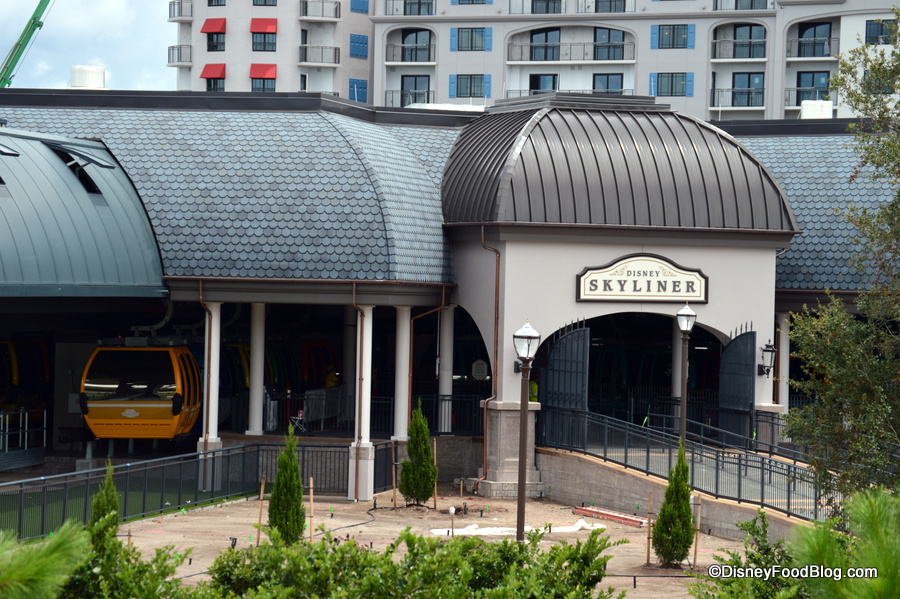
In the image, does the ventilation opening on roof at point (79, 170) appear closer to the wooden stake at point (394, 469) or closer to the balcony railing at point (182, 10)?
the wooden stake at point (394, 469)

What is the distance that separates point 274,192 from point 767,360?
39.2 feet

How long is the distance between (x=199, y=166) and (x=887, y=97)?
15.1 meters

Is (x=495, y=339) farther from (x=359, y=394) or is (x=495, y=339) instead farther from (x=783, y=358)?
(x=783, y=358)

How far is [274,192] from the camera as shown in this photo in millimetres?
29000

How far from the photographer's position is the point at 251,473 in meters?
28.2

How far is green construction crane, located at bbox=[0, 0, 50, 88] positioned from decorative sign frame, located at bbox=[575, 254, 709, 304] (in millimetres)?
71395

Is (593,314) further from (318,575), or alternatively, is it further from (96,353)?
(318,575)

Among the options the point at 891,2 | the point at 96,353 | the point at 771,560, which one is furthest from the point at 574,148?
Answer: the point at 891,2

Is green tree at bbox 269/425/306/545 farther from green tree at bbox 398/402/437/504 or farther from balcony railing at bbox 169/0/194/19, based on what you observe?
balcony railing at bbox 169/0/194/19

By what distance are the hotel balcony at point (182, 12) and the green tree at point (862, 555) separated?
77.6 meters

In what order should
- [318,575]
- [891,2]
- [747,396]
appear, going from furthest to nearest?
[891,2] → [747,396] → [318,575]

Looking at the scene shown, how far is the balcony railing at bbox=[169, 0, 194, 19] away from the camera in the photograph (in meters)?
81.2

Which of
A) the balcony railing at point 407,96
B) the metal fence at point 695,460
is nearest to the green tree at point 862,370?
the metal fence at point 695,460

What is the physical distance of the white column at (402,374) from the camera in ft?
96.4
